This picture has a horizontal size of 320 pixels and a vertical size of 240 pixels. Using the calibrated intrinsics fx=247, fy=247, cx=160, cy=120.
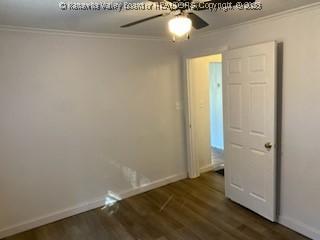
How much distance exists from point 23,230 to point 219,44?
3.39m

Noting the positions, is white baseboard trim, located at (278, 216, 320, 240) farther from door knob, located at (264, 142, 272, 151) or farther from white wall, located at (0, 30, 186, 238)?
white wall, located at (0, 30, 186, 238)

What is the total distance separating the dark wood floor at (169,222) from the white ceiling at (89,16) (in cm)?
232

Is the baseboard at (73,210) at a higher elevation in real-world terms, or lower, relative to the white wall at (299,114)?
lower

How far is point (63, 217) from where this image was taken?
125 inches

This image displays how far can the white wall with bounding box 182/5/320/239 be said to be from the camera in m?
2.39

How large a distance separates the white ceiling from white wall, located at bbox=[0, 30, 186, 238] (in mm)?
290

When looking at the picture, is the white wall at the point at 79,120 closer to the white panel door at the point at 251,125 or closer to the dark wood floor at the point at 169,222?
the dark wood floor at the point at 169,222

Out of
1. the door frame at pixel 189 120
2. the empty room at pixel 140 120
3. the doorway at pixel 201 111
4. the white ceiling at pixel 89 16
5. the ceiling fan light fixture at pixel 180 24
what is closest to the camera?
the ceiling fan light fixture at pixel 180 24

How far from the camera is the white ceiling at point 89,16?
6.76 ft

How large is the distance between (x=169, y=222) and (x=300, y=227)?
143 cm

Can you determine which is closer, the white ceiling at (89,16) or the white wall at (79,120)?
the white ceiling at (89,16)

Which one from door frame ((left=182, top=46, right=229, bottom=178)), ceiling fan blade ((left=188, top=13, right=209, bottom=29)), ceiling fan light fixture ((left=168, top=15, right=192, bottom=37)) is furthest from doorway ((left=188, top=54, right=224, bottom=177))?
ceiling fan light fixture ((left=168, top=15, right=192, bottom=37))

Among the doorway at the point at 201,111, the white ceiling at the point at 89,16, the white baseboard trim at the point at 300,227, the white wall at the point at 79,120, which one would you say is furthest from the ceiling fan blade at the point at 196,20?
the white baseboard trim at the point at 300,227

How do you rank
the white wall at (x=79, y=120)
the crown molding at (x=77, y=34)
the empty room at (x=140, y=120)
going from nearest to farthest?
1. the empty room at (x=140, y=120)
2. the crown molding at (x=77, y=34)
3. the white wall at (x=79, y=120)
